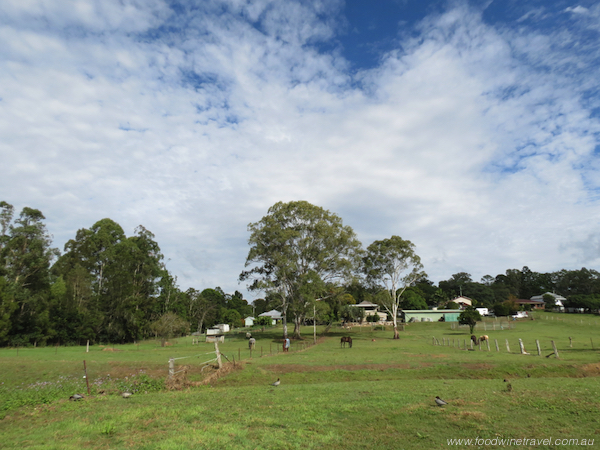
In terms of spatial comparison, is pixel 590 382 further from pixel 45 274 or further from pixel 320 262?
pixel 45 274

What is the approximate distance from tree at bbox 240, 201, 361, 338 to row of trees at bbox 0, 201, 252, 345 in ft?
54.5

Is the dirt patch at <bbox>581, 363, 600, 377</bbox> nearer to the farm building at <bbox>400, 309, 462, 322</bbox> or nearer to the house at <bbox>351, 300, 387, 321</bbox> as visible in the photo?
the house at <bbox>351, 300, 387, 321</bbox>

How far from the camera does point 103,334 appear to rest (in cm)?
5738

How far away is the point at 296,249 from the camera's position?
54406mm

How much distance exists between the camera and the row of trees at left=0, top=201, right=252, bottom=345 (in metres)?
47.7

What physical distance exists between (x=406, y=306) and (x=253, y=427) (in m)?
91.0

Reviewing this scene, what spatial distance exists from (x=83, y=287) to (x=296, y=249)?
114 feet

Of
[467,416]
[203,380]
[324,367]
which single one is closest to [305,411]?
[467,416]

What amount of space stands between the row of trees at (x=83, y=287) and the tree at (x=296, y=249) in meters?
16.6

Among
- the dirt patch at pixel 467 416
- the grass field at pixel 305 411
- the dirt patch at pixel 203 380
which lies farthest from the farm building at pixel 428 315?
the dirt patch at pixel 467 416

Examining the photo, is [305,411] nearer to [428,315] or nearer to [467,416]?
[467,416]

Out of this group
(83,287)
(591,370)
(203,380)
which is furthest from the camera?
(83,287)

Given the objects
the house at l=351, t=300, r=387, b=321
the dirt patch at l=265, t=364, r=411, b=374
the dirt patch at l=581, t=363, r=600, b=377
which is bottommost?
the dirt patch at l=581, t=363, r=600, b=377

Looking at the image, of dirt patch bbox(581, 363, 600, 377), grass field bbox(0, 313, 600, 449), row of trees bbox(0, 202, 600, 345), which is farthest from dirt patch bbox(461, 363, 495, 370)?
row of trees bbox(0, 202, 600, 345)
